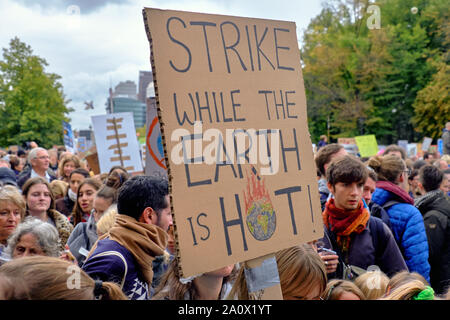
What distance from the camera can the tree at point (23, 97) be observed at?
3031 centimetres

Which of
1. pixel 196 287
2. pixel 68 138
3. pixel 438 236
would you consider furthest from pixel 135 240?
pixel 68 138

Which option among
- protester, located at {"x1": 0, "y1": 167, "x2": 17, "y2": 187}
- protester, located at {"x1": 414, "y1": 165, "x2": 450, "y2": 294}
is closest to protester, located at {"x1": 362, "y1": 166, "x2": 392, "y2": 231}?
protester, located at {"x1": 414, "y1": 165, "x2": 450, "y2": 294}

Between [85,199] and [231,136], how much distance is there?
3.19 meters

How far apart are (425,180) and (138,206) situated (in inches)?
120

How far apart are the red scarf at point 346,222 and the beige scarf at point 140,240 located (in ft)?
3.98

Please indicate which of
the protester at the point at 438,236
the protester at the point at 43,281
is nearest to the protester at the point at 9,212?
the protester at the point at 43,281

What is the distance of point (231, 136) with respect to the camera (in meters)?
1.65

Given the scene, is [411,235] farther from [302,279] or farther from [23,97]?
[23,97]

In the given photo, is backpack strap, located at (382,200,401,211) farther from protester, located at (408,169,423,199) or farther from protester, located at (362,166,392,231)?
protester, located at (408,169,423,199)

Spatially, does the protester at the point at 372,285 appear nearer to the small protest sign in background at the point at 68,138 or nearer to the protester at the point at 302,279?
the protester at the point at 302,279

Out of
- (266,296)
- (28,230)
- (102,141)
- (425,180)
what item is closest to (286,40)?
(266,296)

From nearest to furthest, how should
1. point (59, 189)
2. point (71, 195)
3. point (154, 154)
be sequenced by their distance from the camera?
point (154, 154), point (71, 195), point (59, 189)
